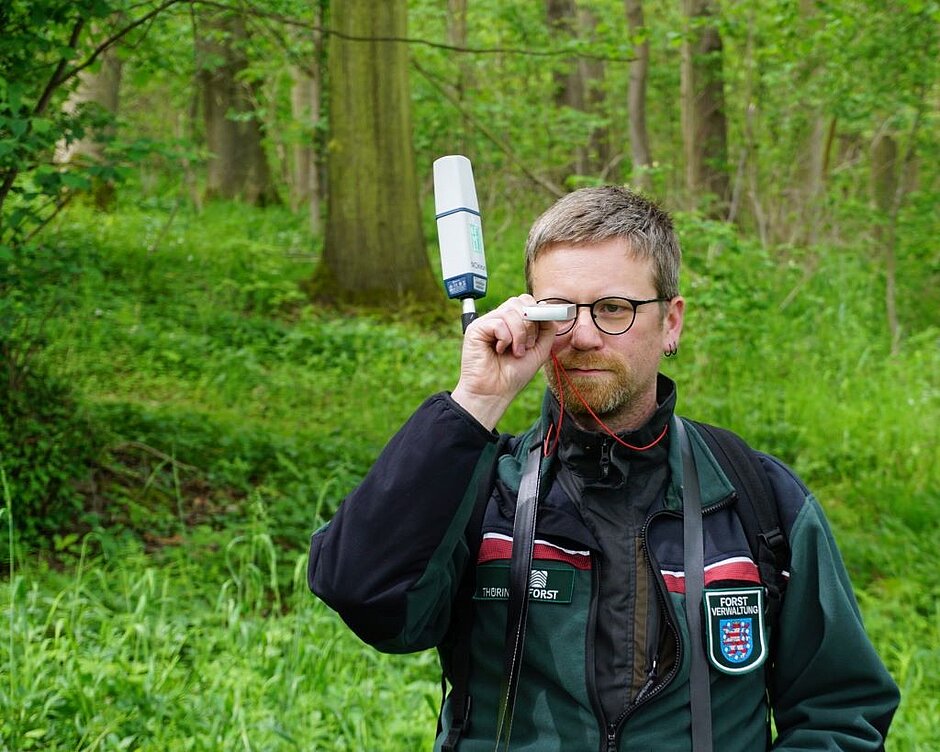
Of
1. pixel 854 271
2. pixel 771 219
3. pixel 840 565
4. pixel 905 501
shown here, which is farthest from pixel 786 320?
pixel 840 565

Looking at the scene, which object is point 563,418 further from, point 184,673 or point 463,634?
point 184,673

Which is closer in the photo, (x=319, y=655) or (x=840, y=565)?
(x=840, y=565)

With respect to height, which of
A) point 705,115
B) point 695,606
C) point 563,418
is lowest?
point 695,606

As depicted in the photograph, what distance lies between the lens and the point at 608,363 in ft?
7.34

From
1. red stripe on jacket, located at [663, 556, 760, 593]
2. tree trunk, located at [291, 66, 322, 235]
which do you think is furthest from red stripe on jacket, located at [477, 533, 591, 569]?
tree trunk, located at [291, 66, 322, 235]

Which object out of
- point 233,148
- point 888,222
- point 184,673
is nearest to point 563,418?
point 184,673

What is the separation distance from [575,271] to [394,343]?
774 centimetres

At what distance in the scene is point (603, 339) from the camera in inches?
88.3

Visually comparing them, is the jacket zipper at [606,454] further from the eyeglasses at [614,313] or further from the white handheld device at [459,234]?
the white handheld device at [459,234]

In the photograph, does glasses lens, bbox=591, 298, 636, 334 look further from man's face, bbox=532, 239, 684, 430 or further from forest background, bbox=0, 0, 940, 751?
forest background, bbox=0, 0, 940, 751

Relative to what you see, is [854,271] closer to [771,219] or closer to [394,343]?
[771,219]

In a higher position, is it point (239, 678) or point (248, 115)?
point (248, 115)

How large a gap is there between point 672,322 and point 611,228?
0.95ft

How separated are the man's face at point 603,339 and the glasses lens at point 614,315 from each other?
1 centimetres
